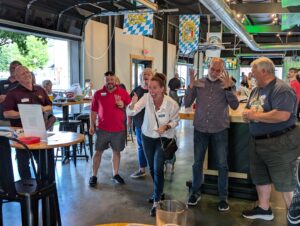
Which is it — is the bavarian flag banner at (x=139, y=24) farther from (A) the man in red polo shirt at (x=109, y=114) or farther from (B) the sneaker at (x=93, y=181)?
(B) the sneaker at (x=93, y=181)

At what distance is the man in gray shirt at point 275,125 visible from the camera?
2.77m

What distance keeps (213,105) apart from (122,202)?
4.97 ft

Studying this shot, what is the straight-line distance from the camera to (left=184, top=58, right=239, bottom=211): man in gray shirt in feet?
10.8

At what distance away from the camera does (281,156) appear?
288cm

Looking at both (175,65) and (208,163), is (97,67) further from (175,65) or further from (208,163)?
(175,65)

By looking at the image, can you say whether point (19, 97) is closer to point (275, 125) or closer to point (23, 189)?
point (23, 189)

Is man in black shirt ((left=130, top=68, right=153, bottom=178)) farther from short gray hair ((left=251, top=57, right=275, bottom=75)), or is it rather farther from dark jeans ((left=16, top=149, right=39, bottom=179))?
short gray hair ((left=251, top=57, right=275, bottom=75))

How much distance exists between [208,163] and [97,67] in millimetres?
5174

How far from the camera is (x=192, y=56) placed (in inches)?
653

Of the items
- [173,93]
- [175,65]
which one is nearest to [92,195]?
[173,93]

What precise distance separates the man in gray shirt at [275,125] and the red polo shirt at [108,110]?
168 centimetres

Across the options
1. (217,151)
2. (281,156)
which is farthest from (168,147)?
(281,156)

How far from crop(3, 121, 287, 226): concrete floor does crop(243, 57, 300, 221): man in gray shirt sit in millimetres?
634

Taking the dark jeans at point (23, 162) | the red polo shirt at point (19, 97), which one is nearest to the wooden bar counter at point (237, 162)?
the red polo shirt at point (19, 97)
